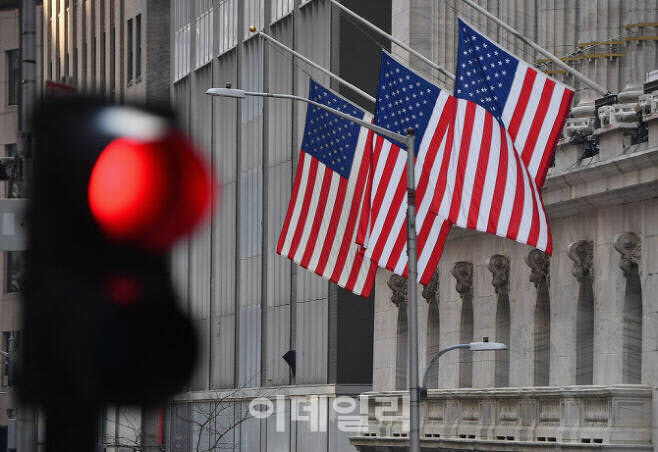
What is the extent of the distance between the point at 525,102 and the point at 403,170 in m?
4.58

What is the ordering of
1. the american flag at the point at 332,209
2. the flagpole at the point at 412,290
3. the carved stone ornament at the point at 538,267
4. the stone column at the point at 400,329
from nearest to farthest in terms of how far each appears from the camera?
the flagpole at the point at 412,290 → the american flag at the point at 332,209 → the carved stone ornament at the point at 538,267 → the stone column at the point at 400,329

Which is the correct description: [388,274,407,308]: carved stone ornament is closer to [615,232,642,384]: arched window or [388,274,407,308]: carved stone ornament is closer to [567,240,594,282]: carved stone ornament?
[567,240,594,282]: carved stone ornament

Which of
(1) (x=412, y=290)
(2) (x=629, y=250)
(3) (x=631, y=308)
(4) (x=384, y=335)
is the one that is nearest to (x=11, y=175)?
(1) (x=412, y=290)

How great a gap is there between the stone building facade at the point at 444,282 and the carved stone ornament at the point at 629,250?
0.05 metres

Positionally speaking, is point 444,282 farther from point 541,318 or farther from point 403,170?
point 403,170

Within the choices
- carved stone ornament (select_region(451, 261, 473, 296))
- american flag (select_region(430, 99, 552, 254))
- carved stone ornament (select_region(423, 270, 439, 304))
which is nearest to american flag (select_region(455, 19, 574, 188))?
american flag (select_region(430, 99, 552, 254))

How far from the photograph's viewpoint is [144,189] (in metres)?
3.45

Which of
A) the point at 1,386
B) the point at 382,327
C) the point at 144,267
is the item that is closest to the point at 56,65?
the point at 1,386

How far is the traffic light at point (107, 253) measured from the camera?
11.2 ft

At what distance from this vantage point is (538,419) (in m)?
39.2

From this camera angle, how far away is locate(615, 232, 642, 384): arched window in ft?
121

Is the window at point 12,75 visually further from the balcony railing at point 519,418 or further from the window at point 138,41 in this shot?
the balcony railing at point 519,418

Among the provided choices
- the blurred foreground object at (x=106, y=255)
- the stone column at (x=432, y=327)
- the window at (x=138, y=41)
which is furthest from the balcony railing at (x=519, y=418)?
the blurred foreground object at (x=106, y=255)

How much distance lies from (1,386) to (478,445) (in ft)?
200
